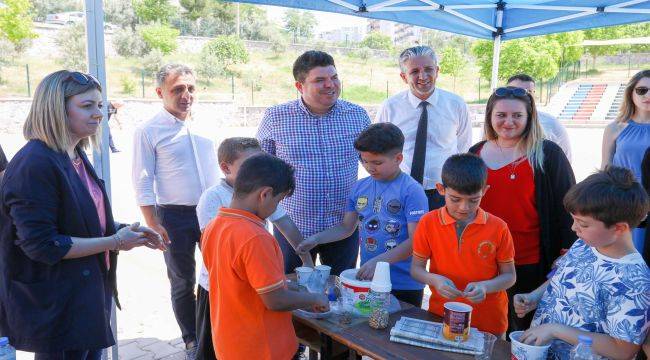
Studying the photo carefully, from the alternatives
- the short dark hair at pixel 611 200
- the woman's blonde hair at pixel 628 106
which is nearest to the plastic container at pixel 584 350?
the short dark hair at pixel 611 200

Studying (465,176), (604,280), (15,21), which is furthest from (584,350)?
(15,21)

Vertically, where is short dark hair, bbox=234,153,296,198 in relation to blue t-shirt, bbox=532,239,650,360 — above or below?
above

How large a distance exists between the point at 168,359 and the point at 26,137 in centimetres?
194

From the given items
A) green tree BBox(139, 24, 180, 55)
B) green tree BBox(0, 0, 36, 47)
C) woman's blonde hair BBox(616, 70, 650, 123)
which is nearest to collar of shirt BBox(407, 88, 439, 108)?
woman's blonde hair BBox(616, 70, 650, 123)

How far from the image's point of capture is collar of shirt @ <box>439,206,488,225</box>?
6.79 feet

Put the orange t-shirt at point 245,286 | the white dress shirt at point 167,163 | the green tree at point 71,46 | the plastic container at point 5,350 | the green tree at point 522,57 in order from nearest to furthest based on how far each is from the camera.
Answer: the plastic container at point 5,350, the orange t-shirt at point 245,286, the white dress shirt at point 167,163, the green tree at point 71,46, the green tree at point 522,57

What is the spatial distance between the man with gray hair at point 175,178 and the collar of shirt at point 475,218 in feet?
5.85

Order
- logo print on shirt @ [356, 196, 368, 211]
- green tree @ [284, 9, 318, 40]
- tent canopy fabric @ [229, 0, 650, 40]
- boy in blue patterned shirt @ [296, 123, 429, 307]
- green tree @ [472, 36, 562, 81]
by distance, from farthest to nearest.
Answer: green tree @ [284, 9, 318, 40]
green tree @ [472, 36, 562, 81]
tent canopy fabric @ [229, 0, 650, 40]
logo print on shirt @ [356, 196, 368, 211]
boy in blue patterned shirt @ [296, 123, 429, 307]

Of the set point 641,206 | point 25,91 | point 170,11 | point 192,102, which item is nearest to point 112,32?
point 170,11

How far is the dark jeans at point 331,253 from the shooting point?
2.95 metres

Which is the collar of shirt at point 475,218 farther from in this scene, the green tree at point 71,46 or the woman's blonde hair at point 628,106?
the green tree at point 71,46

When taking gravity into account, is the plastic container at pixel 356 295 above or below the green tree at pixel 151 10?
below

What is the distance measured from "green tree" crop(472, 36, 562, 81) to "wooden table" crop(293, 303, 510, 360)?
1373 inches

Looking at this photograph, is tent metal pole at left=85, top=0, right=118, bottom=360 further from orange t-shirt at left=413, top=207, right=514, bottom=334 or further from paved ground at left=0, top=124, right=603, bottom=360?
orange t-shirt at left=413, top=207, right=514, bottom=334
